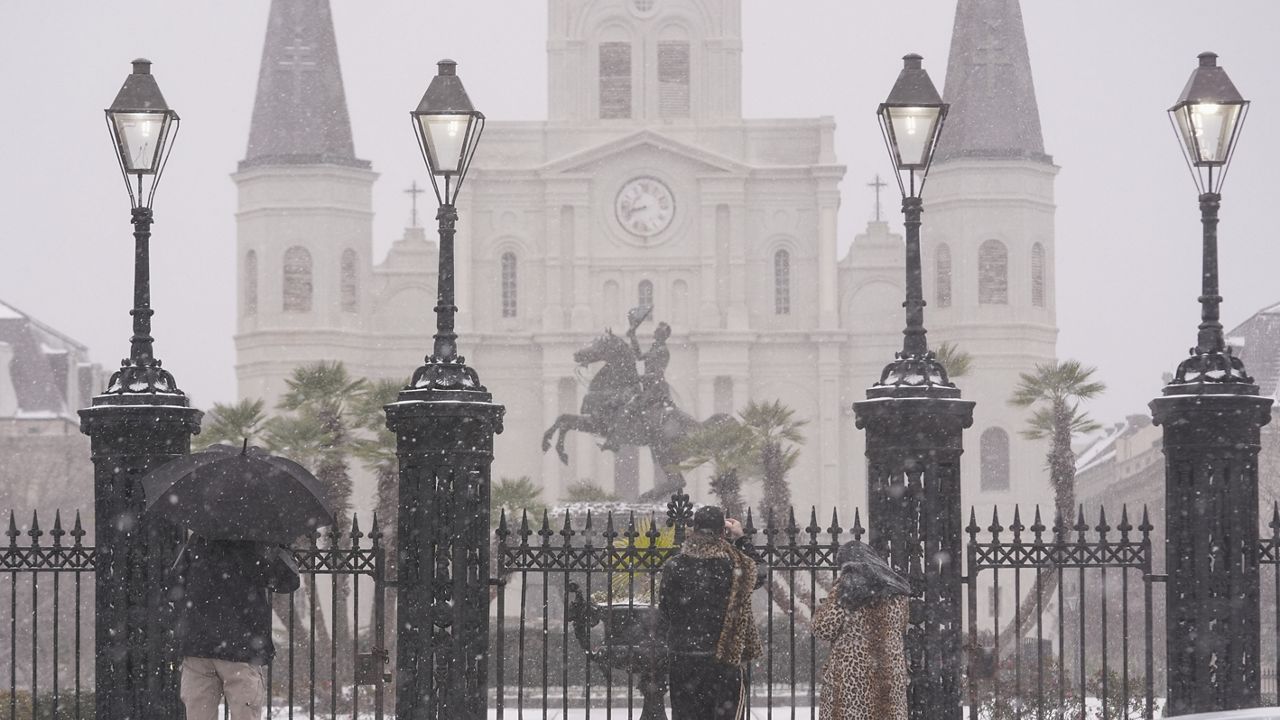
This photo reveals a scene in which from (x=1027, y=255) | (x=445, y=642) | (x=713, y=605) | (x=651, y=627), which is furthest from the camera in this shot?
(x=1027, y=255)

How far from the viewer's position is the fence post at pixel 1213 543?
37.9ft

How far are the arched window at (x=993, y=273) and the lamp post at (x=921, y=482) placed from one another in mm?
52685

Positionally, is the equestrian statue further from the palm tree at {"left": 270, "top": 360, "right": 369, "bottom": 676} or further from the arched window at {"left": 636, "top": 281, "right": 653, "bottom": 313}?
the arched window at {"left": 636, "top": 281, "right": 653, "bottom": 313}

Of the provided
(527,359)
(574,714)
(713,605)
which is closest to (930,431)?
(713,605)

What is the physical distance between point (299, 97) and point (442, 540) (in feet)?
183

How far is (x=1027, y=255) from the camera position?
63625 millimetres

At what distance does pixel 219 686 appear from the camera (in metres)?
10.2

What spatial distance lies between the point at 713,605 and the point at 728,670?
0.36 meters

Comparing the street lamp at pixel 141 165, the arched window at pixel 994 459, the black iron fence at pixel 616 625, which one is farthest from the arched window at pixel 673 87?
the street lamp at pixel 141 165

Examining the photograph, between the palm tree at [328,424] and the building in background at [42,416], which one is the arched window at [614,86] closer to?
the building in background at [42,416]

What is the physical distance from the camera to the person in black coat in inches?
394

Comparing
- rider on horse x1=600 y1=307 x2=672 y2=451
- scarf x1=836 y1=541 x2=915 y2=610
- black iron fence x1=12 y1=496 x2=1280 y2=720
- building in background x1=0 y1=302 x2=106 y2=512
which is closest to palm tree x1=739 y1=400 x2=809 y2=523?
black iron fence x1=12 y1=496 x2=1280 y2=720

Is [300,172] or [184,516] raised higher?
[300,172]

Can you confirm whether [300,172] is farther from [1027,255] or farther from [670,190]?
[1027,255]
